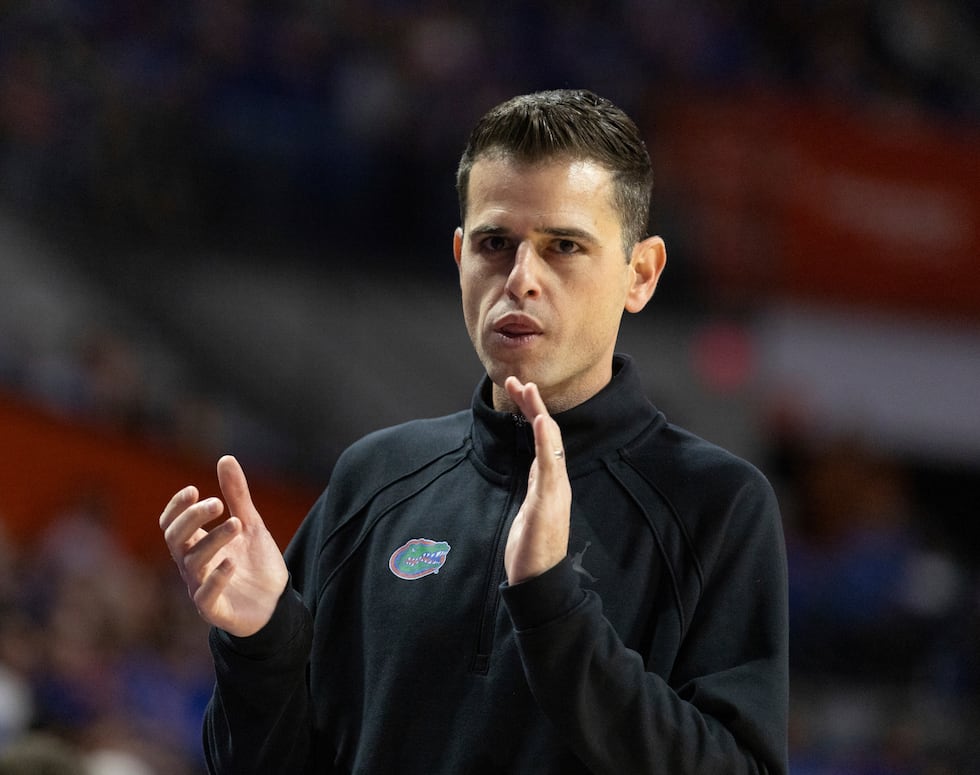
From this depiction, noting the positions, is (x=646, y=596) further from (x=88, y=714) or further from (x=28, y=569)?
(x=28, y=569)

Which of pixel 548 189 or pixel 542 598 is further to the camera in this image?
pixel 548 189

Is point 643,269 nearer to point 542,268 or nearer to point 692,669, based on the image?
point 542,268

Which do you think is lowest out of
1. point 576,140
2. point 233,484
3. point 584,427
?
point 233,484

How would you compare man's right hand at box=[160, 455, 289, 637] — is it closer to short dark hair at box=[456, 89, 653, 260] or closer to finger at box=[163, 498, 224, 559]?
finger at box=[163, 498, 224, 559]

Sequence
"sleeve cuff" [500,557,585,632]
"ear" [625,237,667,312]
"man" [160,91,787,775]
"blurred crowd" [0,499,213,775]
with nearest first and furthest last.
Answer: "sleeve cuff" [500,557,585,632], "man" [160,91,787,775], "ear" [625,237,667,312], "blurred crowd" [0,499,213,775]

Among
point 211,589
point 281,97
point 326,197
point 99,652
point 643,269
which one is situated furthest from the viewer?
point 281,97

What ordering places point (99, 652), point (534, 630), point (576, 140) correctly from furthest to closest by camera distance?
point (99, 652)
point (576, 140)
point (534, 630)

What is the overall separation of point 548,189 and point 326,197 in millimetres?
8177

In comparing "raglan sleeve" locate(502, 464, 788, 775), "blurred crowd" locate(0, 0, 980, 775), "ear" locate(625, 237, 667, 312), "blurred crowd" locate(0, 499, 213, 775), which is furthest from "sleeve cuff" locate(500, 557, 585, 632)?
"blurred crowd" locate(0, 0, 980, 775)

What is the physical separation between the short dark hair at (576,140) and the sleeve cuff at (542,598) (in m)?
0.60

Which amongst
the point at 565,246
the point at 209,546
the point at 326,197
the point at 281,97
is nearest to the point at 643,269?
the point at 565,246

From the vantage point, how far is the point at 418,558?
7.69 feet

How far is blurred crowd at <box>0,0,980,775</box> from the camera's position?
22.2 feet

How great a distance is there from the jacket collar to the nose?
218 millimetres
